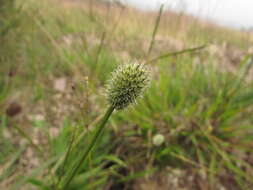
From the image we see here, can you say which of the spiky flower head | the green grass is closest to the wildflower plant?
the spiky flower head

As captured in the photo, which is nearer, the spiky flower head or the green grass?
the spiky flower head

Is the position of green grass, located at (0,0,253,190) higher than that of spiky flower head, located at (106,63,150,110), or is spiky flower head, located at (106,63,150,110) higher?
spiky flower head, located at (106,63,150,110)

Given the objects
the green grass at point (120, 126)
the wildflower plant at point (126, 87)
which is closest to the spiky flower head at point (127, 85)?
the wildflower plant at point (126, 87)

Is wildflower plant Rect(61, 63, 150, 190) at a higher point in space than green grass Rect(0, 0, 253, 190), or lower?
higher

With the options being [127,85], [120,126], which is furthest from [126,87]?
[120,126]

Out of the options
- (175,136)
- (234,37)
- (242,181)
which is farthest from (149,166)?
(234,37)

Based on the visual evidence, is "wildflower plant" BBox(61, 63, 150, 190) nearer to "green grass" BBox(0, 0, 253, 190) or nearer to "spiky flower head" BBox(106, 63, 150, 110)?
"spiky flower head" BBox(106, 63, 150, 110)

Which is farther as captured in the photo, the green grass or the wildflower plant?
the green grass

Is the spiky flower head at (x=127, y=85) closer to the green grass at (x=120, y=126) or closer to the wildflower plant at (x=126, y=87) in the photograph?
the wildflower plant at (x=126, y=87)

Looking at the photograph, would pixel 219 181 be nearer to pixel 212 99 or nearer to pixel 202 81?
pixel 212 99
